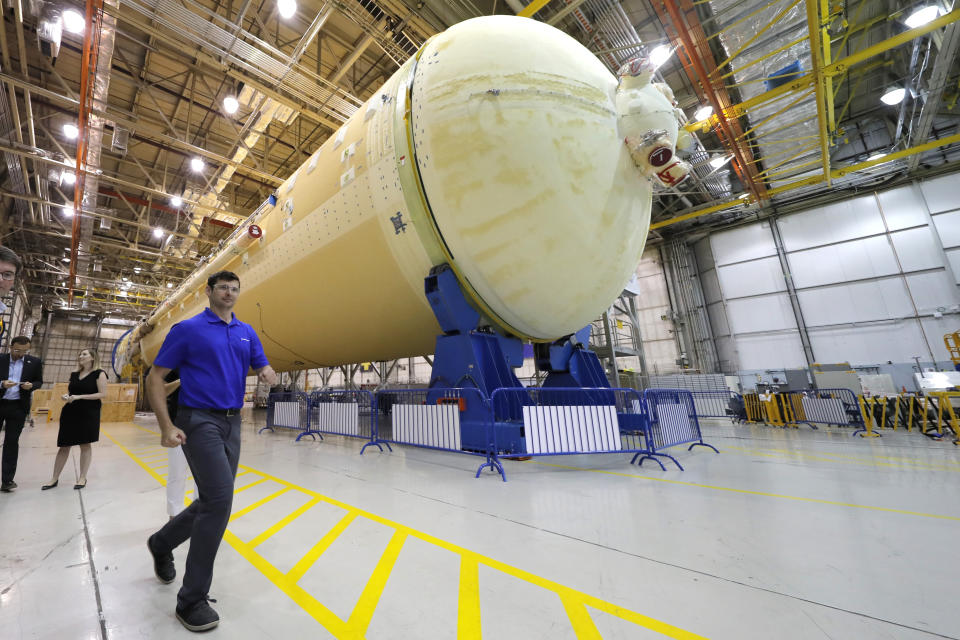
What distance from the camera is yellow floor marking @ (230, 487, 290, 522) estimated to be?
2691mm

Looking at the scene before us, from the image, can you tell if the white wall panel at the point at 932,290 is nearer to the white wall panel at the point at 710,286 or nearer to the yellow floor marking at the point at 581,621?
the white wall panel at the point at 710,286

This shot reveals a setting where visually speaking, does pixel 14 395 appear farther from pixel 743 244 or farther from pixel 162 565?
pixel 743 244

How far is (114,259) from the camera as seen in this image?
17.9 metres

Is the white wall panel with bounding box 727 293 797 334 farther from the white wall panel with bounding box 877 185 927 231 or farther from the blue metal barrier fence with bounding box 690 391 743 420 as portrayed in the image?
Answer: the blue metal barrier fence with bounding box 690 391 743 420

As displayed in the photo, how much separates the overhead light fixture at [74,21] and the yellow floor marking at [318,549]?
9.28m

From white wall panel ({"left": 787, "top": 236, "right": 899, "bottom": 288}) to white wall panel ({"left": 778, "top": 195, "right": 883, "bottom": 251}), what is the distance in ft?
1.16

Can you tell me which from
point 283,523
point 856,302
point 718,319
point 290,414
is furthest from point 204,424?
point 856,302

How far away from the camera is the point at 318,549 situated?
2.07 metres

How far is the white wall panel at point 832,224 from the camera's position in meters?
15.3

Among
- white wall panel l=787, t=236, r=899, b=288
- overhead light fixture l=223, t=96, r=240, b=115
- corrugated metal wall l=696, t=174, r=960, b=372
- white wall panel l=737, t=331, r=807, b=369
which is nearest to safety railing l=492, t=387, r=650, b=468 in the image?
overhead light fixture l=223, t=96, r=240, b=115

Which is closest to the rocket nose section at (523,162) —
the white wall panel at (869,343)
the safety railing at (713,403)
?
the safety railing at (713,403)

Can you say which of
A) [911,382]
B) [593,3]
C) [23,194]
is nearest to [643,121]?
[593,3]

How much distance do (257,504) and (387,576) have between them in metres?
1.81

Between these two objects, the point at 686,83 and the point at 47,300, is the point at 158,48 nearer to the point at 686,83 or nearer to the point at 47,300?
the point at 686,83
